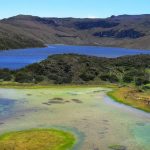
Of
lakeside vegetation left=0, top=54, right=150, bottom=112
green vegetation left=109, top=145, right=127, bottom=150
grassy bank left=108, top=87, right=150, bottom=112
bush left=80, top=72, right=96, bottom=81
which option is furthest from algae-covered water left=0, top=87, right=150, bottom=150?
bush left=80, top=72, right=96, bottom=81

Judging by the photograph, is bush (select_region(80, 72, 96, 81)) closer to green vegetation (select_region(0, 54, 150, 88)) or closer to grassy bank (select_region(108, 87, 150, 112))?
green vegetation (select_region(0, 54, 150, 88))

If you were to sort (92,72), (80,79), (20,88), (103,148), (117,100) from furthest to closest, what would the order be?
(92,72) < (80,79) < (20,88) < (117,100) < (103,148)

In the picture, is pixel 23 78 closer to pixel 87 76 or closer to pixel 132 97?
pixel 87 76

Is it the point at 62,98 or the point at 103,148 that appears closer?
the point at 103,148

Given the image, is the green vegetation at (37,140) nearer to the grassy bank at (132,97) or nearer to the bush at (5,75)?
the grassy bank at (132,97)

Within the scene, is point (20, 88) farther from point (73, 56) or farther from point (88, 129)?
point (73, 56)

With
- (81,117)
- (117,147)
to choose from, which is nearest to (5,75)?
(81,117)

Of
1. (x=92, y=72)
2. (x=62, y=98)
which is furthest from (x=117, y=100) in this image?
(x=92, y=72)
